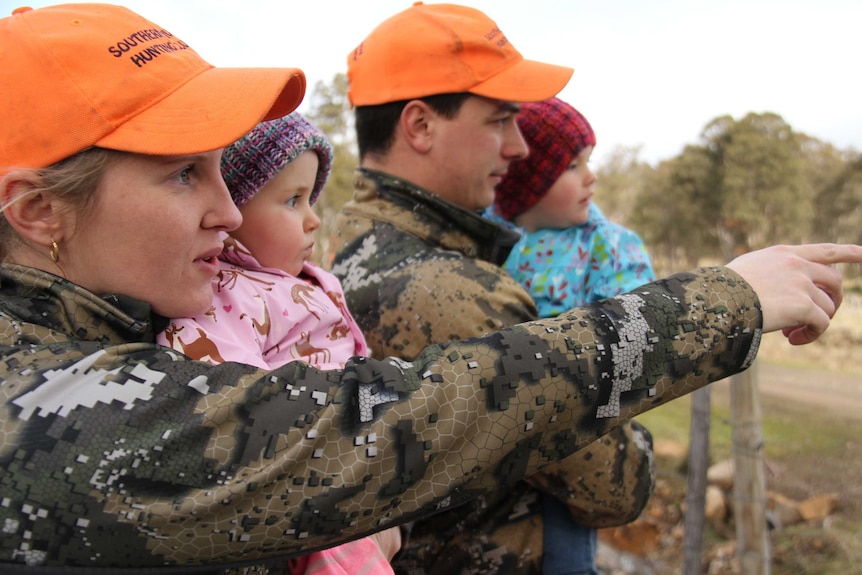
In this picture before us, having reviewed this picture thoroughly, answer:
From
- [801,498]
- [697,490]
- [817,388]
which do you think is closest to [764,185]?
[817,388]

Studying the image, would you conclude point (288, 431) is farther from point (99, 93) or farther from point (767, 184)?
point (767, 184)

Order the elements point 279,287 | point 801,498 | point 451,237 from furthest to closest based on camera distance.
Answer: point 801,498
point 451,237
point 279,287

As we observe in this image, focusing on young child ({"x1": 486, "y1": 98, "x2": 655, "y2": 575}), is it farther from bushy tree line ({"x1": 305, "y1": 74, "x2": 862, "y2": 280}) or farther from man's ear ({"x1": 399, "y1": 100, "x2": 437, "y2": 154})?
bushy tree line ({"x1": 305, "y1": 74, "x2": 862, "y2": 280})

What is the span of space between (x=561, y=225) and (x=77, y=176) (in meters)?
2.34

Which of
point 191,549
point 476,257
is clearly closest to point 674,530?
point 476,257

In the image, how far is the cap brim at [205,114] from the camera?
1.21 metres

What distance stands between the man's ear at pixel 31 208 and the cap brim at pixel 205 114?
14 cm

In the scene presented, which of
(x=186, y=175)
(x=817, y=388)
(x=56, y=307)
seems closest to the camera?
(x=56, y=307)

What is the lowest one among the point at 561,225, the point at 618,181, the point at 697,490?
the point at 618,181

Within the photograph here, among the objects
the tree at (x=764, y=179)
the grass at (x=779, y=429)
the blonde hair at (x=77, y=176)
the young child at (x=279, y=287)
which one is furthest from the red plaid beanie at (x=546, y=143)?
the tree at (x=764, y=179)

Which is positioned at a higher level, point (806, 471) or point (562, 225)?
point (562, 225)

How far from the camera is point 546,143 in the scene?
3123mm

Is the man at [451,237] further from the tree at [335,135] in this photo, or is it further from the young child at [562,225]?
the tree at [335,135]

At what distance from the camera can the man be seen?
77.1 inches
